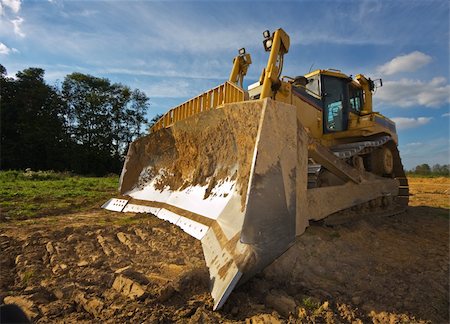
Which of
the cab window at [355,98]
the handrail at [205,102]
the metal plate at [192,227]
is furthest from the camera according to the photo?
the cab window at [355,98]

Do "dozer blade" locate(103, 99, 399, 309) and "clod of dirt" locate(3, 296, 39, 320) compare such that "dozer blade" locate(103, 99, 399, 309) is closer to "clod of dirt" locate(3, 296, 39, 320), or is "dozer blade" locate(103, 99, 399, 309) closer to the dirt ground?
the dirt ground

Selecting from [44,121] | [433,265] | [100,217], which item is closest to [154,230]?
[100,217]

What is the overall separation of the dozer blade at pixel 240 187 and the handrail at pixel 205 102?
0.67 feet

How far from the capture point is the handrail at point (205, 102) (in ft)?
11.5

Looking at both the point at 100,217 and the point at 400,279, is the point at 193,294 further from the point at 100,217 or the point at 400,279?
the point at 100,217

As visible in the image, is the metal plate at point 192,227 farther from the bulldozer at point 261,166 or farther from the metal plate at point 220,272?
the metal plate at point 220,272

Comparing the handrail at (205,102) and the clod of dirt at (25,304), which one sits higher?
the handrail at (205,102)

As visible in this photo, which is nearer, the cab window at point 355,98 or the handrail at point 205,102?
the handrail at point 205,102

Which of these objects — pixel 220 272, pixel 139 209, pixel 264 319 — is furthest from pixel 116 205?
pixel 264 319

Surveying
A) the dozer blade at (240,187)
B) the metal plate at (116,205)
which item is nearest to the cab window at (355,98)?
the dozer blade at (240,187)

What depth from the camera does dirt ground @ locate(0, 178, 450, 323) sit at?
1.92 meters

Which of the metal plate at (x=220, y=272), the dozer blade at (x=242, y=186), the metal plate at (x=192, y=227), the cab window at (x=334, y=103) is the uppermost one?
the cab window at (x=334, y=103)

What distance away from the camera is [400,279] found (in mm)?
2723

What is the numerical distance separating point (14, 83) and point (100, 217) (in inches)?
1242
